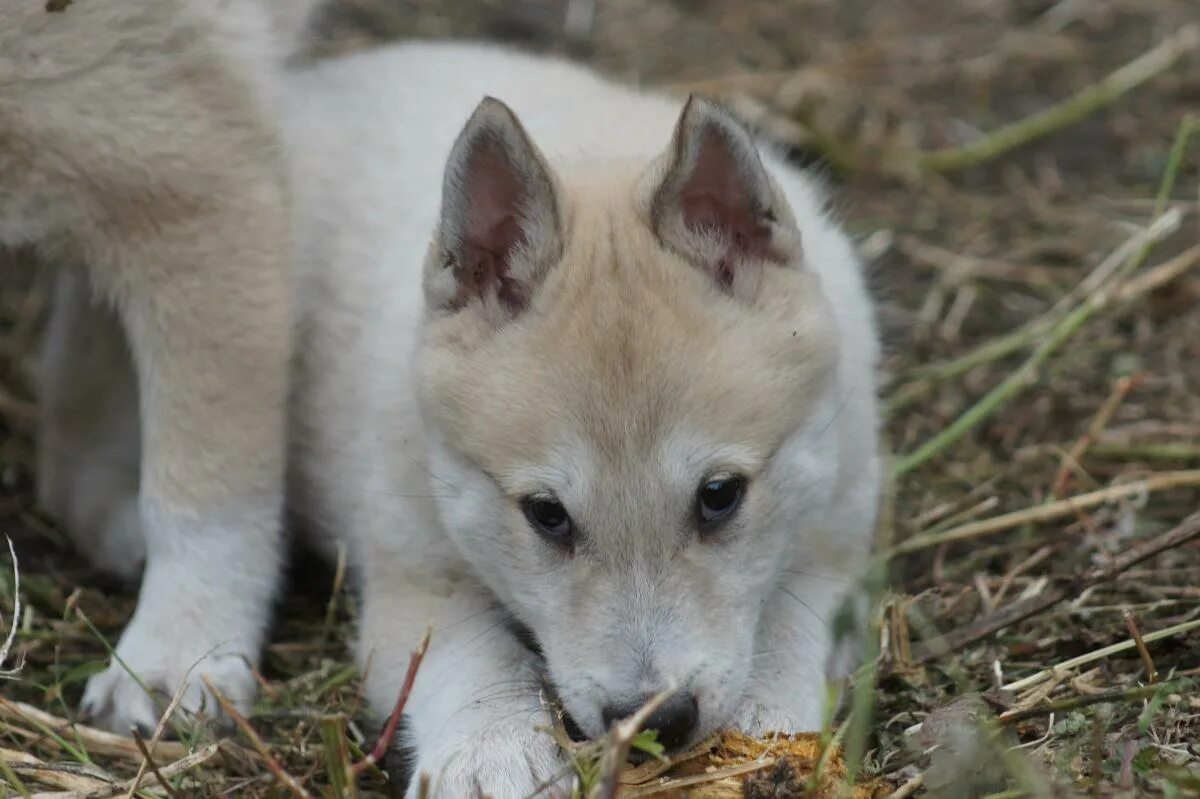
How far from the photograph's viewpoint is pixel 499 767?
3402 mm

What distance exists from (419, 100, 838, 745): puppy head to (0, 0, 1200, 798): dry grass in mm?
444

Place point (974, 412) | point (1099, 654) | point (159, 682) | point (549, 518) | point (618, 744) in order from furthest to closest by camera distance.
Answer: point (974, 412)
point (159, 682)
point (1099, 654)
point (549, 518)
point (618, 744)

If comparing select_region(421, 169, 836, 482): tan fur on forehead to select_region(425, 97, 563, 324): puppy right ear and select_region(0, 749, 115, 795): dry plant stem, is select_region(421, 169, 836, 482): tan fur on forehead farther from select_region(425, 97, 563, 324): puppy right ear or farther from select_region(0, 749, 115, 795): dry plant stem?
select_region(0, 749, 115, 795): dry plant stem

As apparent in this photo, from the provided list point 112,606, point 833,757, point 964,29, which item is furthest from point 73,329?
point 964,29

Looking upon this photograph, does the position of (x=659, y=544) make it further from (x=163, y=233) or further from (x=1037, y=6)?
(x=1037, y=6)

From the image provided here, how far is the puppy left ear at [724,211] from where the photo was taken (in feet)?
11.5

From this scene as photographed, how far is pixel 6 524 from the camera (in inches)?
192

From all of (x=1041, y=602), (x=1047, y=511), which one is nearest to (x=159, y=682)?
(x=1041, y=602)

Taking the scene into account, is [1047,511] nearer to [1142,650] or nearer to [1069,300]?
[1142,650]

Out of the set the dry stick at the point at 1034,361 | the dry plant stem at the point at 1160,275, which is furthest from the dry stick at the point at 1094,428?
the dry plant stem at the point at 1160,275

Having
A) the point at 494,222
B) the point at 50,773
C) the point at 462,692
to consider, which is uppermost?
the point at 494,222

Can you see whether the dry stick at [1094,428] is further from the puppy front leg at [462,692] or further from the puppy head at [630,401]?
the puppy front leg at [462,692]

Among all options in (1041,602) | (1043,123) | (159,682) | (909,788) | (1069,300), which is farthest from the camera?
(1043,123)

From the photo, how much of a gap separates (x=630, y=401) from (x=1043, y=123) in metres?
3.48
